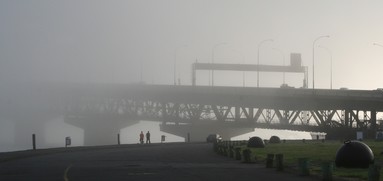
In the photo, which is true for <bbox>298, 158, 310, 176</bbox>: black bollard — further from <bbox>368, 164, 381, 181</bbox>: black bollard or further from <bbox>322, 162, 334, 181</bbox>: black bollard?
<bbox>368, 164, 381, 181</bbox>: black bollard

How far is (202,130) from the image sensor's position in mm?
179375

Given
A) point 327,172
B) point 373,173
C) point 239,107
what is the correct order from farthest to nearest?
point 239,107 → point 327,172 → point 373,173

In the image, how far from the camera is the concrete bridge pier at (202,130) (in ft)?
582

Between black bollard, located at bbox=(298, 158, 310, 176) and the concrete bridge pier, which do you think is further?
the concrete bridge pier

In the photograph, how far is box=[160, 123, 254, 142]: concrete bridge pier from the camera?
17725cm

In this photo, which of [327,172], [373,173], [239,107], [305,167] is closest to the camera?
[373,173]

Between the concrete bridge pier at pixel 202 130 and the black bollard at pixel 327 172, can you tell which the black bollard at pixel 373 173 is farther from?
the concrete bridge pier at pixel 202 130

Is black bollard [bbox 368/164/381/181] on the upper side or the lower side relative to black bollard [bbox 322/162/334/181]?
upper

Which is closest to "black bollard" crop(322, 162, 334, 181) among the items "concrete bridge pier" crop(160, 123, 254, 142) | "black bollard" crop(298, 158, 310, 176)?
"black bollard" crop(298, 158, 310, 176)

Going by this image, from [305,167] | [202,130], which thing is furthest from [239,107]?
[305,167]

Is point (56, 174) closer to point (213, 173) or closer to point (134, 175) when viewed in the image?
point (134, 175)

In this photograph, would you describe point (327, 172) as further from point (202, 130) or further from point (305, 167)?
point (202, 130)

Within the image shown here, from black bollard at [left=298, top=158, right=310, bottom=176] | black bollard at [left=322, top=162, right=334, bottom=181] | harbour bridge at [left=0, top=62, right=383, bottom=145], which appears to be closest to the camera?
black bollard at [left=322, top=162, right=334, bottom=181]

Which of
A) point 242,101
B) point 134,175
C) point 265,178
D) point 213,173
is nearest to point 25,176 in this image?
point 134,175
